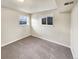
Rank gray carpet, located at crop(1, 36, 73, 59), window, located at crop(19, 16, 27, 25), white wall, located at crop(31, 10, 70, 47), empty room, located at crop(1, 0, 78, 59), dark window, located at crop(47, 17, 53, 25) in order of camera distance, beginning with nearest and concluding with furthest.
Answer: gray carpet, located at crop(1, 36, 73, 59), empty room, located at crop(1, 0, 78, 59), white wall, located at crop(31, 10, 70, 47), dark window, located at crop(47, 17, 53, 25), window, located at crop(19, 16, 27, 25)

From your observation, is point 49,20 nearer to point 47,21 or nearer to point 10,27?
point 47,21

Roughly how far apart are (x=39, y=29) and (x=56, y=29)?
5.63ft

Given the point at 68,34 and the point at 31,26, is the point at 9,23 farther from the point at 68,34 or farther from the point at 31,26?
the point at 68,34

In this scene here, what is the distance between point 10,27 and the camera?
4309 millimetres

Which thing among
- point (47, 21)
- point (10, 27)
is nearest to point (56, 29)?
point (47, 21)

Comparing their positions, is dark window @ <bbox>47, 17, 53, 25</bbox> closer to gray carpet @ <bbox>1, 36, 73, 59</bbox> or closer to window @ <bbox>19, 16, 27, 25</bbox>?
gray carpet @ <bbox>1, 36, 73, 59</bbox>

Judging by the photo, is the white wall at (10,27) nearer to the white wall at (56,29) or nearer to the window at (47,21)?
the white wall at (56,29)

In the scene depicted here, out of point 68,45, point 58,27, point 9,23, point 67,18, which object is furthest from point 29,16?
point 68,45

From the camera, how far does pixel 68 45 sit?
3666mm

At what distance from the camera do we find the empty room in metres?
3.10

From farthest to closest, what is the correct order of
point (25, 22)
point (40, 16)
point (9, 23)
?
point (25, 22) → point (40, 16) → point (9, 23)

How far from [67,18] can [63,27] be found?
545 millimetres

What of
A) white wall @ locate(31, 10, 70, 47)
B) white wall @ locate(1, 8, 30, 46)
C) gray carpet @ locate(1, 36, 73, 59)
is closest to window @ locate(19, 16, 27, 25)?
white wall @ locate(1, 8, 30, 46)

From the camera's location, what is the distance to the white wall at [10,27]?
150 inches
